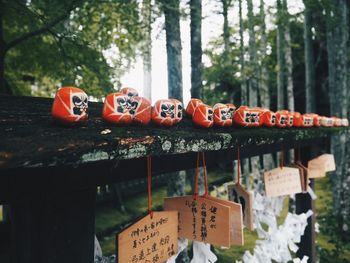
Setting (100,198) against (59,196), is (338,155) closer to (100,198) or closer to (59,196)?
(100,198)

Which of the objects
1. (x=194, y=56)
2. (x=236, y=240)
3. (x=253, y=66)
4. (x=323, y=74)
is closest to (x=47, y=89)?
(x=194, y=56)

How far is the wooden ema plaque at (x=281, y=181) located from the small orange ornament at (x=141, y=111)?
5.93 feet

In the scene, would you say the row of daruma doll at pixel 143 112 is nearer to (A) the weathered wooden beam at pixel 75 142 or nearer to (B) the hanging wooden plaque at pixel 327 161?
(A) the weathered wooden beam at pixel 75 142

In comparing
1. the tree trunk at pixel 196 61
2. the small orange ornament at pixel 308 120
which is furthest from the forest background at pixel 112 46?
the small orange ornament at pixel 308 120

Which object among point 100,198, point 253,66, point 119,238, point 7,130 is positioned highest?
point 253,66

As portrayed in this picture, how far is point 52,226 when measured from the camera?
51.3 inches

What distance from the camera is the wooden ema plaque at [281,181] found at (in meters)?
2.98

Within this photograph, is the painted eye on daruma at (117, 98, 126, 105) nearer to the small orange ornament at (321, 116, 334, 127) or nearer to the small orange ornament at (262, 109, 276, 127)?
the small orange ornament at (262, 109, 276, 127)

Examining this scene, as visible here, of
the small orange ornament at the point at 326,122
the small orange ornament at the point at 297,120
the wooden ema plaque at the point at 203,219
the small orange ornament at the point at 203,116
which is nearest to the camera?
the small orange ornament at the point at 203,116

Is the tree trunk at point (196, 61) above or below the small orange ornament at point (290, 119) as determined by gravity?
above

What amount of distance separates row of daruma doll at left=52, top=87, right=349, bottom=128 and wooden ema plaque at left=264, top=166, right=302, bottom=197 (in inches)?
25.7

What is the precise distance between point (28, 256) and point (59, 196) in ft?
0.91

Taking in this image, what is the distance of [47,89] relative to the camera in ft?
30.1

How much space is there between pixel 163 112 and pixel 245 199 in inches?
50.7
